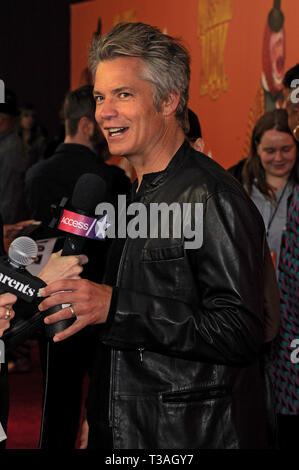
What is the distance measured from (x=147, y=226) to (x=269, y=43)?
3.17 meters

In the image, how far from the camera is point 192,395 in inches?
60.2

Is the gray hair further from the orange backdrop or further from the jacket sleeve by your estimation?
the orange backdrop

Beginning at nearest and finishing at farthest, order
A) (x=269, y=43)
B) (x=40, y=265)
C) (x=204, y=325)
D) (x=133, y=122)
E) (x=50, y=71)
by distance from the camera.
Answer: (x=204, y=325)
(x=133, y=122)
(x=40, y=265)
(x=269, y=43)
(x=50, y=71)

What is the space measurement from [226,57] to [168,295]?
363 centimetres

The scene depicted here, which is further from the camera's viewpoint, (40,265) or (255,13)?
(255,13)

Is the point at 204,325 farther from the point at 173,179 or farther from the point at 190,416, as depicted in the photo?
the point at 173,179

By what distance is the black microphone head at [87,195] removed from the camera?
1.53 m

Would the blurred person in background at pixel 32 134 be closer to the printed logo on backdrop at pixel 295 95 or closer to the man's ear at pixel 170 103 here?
the printed logo on backdrop at pixel 295 95

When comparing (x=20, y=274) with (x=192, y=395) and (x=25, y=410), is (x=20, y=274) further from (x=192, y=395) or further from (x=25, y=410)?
(x=25, y=410)

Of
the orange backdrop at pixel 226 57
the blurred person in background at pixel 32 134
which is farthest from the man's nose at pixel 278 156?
the blurred person in background at pixel 32 134

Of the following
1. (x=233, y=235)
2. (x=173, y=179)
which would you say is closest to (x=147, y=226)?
(x=173, y=179)

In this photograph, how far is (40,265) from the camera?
10.2 ft

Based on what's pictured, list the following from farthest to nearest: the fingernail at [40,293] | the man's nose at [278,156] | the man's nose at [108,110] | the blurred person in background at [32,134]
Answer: the blurred person in background at [32,134] < the man's nose at [278,156] < the man's nose at [108,110] < the fingernail at [40,293]

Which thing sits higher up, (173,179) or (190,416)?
(173,179)
